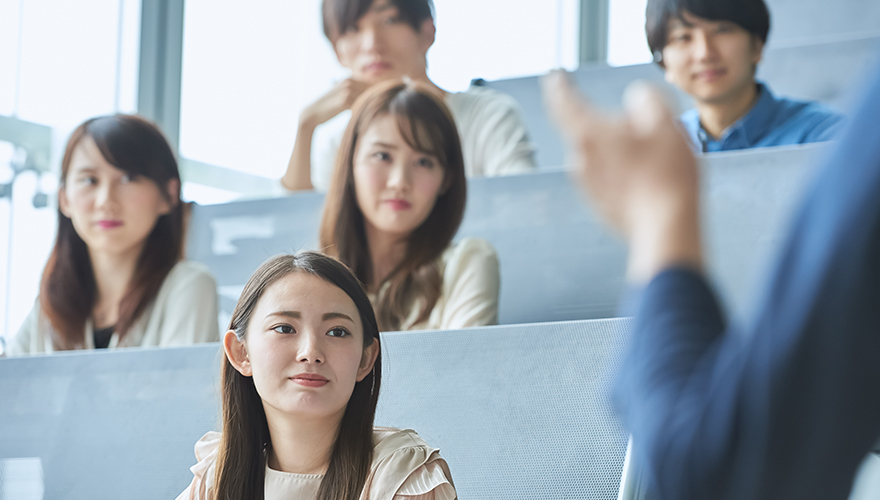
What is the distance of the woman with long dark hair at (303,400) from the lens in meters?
0.90

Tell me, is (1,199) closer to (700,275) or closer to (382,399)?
(382,399)

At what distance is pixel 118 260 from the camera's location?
1544 mm

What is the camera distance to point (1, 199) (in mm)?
1859

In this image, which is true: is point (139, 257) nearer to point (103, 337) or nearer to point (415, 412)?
point (103, 337)

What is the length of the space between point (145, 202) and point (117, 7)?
32.9 inches

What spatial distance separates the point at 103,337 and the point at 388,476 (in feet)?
2.67

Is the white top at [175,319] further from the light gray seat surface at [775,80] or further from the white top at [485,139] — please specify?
the light gray seat surface at [775,80]

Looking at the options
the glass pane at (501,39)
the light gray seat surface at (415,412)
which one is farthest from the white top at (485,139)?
the light gray seat surface at (415,412)

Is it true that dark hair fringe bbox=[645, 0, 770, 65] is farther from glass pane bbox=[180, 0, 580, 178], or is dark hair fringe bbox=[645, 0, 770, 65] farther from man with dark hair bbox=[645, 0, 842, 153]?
glass pane bbox=[180, 0, 580, 178]

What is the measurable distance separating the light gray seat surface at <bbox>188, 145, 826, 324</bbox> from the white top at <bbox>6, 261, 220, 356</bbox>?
0.48ft

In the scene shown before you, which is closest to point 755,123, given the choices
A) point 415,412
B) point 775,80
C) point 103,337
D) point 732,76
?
point 732,76

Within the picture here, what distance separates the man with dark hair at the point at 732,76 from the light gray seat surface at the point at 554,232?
0.91 feet

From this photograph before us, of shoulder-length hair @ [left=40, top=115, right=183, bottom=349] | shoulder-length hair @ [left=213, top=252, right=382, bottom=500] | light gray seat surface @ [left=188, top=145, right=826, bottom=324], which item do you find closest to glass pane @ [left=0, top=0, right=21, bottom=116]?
shoulder-length hair @ [left=40, top=115, right=183, bottom=349]

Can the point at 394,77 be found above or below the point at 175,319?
above
